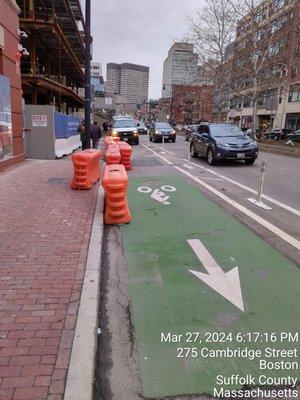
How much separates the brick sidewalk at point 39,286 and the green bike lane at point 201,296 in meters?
0.68

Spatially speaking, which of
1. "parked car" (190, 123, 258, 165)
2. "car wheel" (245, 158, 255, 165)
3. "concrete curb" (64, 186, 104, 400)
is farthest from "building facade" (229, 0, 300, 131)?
"concrete curb" (64, 186, 104, 400)

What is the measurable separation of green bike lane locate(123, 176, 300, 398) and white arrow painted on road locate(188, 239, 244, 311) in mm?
11

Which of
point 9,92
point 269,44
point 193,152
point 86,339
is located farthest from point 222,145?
point 269,44

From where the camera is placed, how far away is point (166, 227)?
6.83 meters

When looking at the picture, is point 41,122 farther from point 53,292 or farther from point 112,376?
point 112,376

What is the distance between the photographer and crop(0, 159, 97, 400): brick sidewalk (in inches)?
112

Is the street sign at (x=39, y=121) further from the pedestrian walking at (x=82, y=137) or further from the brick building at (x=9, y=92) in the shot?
the pedestrian walking at (x=82, y=137)


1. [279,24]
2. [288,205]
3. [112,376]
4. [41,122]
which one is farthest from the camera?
[279,24]

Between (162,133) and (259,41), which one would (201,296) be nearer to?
(162,133)

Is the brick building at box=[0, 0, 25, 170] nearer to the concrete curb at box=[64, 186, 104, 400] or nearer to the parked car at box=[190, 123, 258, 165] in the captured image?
the parked car at box=[190, 123, 258, 165]

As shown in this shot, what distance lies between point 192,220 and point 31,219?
3005 millimetres

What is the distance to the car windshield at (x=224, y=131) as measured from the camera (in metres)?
16.5

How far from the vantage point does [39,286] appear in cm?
424

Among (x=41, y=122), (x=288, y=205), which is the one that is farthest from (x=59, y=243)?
A: (x=41, y=122)
